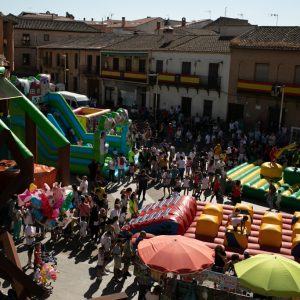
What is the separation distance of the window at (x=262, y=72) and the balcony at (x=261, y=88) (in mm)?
501

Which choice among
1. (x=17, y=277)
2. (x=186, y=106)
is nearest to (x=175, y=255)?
(x=17, y=277)

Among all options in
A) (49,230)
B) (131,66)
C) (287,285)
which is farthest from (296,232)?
(131,66)

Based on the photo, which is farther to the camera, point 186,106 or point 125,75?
point 125,75

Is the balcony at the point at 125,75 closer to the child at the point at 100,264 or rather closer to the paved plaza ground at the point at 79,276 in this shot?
the paved plaza ground at the point at 79,276

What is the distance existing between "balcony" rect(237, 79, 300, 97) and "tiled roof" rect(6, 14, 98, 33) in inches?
1226

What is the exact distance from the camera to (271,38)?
30922 millimetres

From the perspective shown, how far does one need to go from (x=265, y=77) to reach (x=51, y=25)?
1303 inches

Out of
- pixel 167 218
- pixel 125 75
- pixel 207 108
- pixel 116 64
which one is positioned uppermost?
pixel 116 64

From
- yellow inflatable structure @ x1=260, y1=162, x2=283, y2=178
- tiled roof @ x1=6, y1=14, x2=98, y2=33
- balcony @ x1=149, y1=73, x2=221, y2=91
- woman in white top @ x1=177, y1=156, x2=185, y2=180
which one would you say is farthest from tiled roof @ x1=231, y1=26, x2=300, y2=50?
tiled roof @ x1=6, y1=14, x2=98, y2=33

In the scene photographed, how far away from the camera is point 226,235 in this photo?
12.9 metres

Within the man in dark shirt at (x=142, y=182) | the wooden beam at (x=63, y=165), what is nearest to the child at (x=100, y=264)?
the wooden beam at (x=63, y=165)

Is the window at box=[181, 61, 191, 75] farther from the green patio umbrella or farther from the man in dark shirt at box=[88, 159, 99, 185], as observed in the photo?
the green patio umbrella

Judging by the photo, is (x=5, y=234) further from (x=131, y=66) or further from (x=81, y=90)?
(x=81, y=90)

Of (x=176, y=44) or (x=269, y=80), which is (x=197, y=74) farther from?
(x=269, y=80)
